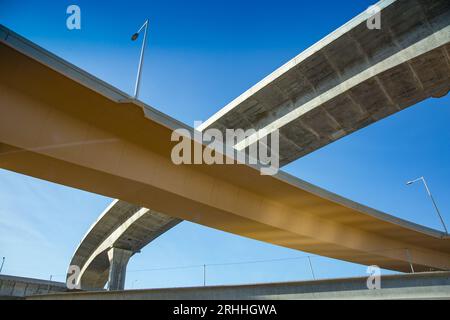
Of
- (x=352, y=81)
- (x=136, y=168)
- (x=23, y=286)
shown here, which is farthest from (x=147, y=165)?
(x=23, y=286)

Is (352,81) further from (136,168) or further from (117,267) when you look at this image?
(117,267)

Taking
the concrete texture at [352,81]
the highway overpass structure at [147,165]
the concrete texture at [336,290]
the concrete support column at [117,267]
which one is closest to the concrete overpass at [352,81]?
the concrete texture at [352,81]

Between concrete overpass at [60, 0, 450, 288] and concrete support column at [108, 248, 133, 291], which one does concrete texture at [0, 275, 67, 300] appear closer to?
concrete support column at [108, 248, 133, 291]

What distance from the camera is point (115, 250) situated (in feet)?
98.3

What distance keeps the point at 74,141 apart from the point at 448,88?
50.7 feet

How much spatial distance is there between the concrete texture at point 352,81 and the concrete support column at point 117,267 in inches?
763

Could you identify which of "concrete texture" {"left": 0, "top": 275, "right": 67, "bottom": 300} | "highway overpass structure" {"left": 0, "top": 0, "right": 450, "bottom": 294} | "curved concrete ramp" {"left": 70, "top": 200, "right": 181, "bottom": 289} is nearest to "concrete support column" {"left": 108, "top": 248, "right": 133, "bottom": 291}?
"curved concrete ramp" {"left": 70, "top": 200, "right": 181, "bottom": 289}

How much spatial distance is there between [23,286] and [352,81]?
34.1 meters

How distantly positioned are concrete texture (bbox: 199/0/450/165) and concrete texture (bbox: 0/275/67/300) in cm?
2700

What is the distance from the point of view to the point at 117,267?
29.5 m

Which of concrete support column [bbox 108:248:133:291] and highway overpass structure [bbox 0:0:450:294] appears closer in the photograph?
highway overpass structure [bbox 0:0:450:294]

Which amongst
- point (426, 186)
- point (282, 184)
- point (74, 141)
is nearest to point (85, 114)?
point (74, 141)

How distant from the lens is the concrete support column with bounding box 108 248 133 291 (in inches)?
1137
